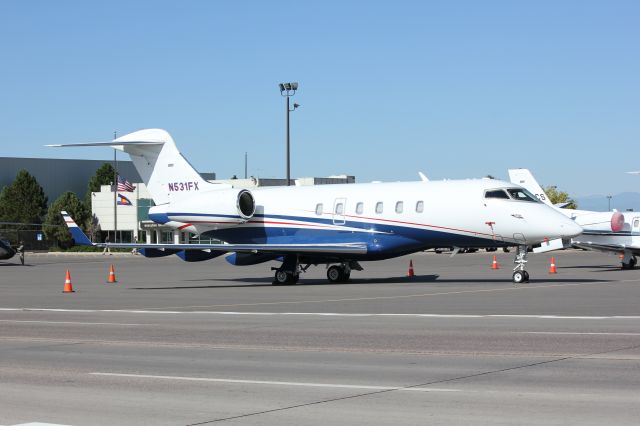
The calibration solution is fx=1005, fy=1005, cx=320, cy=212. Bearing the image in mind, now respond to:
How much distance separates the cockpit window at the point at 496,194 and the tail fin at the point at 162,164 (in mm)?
11058

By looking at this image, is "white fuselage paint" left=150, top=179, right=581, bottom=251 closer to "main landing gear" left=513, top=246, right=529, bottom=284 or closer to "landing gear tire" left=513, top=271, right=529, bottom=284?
"main landing gear" left=513, top=246, right=529, bottom=284

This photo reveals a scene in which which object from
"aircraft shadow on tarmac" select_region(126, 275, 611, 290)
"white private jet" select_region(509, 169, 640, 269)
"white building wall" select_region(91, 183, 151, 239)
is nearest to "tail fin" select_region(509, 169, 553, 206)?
"white private jet" select_region(509, 169, 640, 269)

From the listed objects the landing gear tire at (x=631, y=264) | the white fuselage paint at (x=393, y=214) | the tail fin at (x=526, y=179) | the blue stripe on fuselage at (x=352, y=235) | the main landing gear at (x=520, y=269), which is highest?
the tail fin at (x=526, y=179)

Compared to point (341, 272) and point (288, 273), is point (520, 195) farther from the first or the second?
point (288, 273)

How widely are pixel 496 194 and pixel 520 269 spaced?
2395mm

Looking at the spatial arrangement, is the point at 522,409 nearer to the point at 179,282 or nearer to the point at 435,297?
the point at 435,297

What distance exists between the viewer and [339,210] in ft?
109

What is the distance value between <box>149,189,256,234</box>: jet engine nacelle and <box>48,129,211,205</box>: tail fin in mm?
1007

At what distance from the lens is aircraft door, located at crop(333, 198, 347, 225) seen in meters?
33.2

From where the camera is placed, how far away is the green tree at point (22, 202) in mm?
114875

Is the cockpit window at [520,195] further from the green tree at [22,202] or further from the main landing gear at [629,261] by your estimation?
the green tree at [22,202]

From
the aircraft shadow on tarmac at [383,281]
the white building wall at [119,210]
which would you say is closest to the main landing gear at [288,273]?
the aircraft shadow on tarmac at [383,281]

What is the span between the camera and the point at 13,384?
37.2 feet

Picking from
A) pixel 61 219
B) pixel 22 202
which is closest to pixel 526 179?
pixel 61 219
